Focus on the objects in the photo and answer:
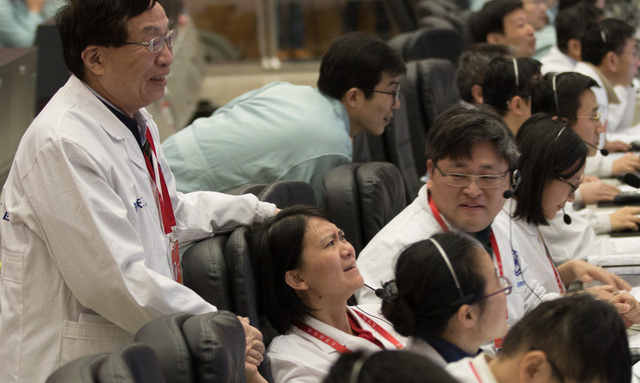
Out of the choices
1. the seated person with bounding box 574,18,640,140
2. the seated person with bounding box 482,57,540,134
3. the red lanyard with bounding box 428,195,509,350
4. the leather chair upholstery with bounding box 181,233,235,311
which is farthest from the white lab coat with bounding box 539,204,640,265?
the seated person with bounding box 574,18,640,140

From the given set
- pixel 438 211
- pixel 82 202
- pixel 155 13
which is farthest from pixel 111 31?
pixel 438 211

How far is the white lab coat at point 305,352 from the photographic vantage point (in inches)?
69.9

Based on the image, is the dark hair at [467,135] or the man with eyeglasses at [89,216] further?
the dark hair at [467,135]

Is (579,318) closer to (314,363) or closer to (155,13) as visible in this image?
(314,363)

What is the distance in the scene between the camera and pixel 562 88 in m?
3.18

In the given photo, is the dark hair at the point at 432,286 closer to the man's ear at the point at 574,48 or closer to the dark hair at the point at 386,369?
the dark hair at the point at 386,369

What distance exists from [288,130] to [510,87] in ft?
3.73

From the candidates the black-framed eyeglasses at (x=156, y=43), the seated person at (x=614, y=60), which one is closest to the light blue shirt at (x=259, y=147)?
the black-framed eyeglasses at (x=156, y=43)

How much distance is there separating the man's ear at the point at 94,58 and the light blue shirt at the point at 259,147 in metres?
0.95

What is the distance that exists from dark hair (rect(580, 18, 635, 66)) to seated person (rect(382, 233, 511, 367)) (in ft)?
10.2

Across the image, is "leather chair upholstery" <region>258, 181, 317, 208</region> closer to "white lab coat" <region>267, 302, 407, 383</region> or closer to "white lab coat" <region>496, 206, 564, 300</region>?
"white lab coat" <region>267, 302, 407, 383</region>

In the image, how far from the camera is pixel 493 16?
192 inches

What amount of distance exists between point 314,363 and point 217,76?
7.33 meters

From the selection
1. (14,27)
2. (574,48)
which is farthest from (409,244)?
(14,27)
